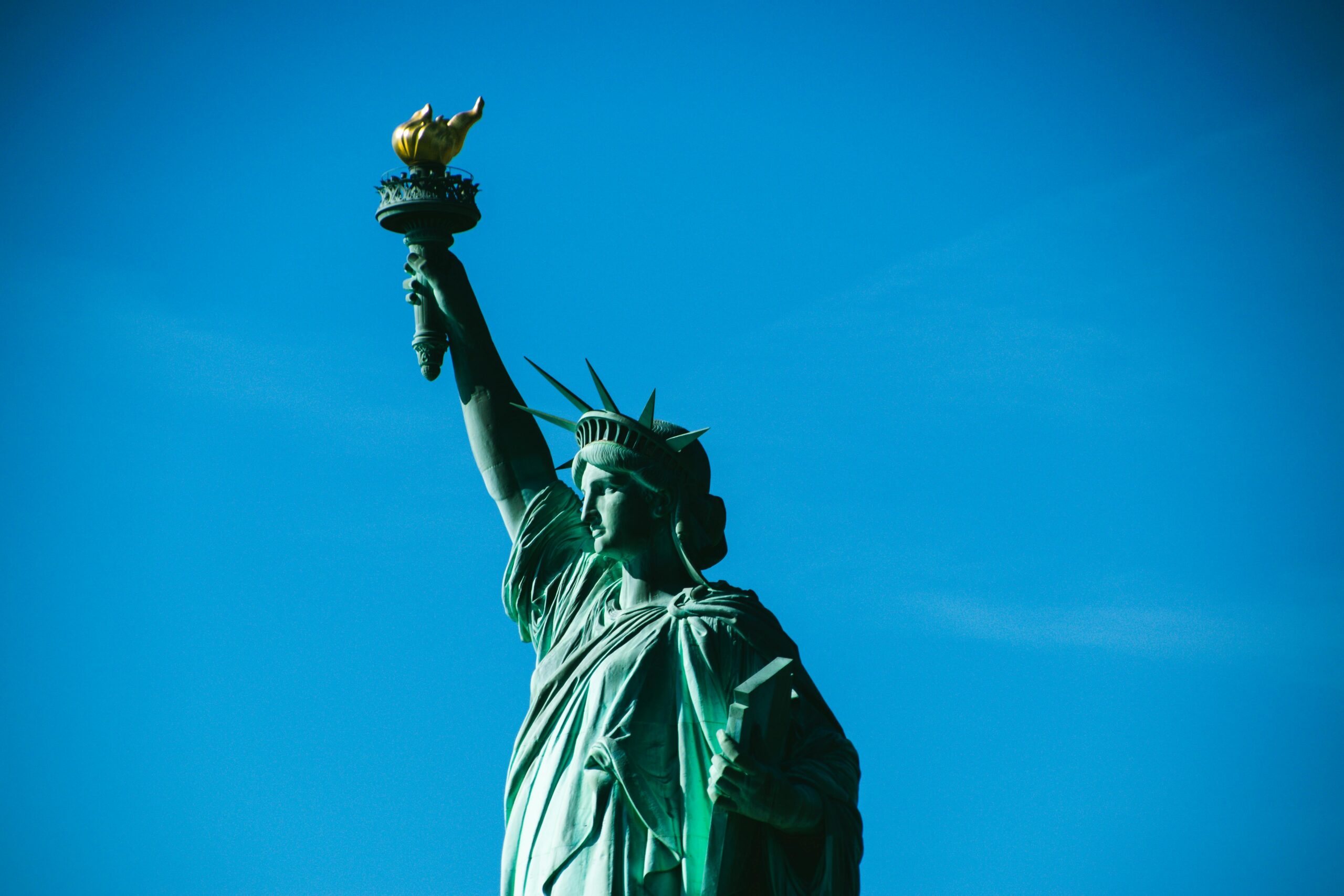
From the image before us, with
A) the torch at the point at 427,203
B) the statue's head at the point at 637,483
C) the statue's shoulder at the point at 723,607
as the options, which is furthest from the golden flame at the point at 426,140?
the statue's shoulder at the point at 723,607

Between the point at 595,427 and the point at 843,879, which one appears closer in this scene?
the point at 843,879

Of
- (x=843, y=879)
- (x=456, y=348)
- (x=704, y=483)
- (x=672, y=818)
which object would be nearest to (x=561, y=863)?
(x=672, y=818)

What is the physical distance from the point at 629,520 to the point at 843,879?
99.8 inches

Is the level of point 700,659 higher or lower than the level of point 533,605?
lower

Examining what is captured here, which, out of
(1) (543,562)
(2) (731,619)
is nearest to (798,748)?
(2) (731,619)

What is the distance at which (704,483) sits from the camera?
13492 millimetres

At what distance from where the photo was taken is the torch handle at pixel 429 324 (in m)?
14.3

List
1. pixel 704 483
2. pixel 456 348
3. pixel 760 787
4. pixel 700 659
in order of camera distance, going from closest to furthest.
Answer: pixel 760 787 < pixel 700 659 < pixel 704 483 < pixel 456 348

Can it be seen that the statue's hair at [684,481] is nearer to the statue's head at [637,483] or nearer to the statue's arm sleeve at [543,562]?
the statue's head at [637,483]

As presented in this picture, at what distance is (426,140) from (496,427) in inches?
77.2

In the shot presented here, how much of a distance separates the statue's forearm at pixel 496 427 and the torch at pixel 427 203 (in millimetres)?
160

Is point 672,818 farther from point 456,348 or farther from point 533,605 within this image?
point 456,348

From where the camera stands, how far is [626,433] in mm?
13047

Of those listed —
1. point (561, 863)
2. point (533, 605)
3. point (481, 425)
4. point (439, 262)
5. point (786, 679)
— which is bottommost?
point (561, 863)
